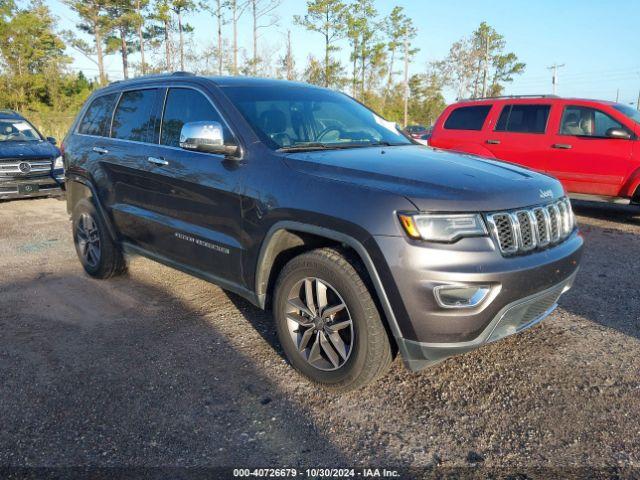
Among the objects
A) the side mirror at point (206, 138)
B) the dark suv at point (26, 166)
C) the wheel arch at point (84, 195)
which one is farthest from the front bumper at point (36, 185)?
the side mirror at point (206, 138)

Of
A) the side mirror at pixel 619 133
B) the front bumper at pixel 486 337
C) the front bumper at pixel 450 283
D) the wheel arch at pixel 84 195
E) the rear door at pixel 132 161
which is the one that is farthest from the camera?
the side mirror at pixel 619 133

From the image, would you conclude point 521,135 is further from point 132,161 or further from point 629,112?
point 132,161

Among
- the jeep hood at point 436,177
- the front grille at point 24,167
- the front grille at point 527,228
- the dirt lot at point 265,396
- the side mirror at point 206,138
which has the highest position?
the side mirror at point 206,138

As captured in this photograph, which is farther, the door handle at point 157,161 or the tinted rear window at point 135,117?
the tinted rear window at point 135,117

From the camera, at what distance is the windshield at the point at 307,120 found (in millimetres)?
3342

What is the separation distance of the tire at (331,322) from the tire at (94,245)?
7.80 ft

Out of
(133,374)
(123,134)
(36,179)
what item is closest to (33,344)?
(133,374)

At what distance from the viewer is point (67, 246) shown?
20.7 feet

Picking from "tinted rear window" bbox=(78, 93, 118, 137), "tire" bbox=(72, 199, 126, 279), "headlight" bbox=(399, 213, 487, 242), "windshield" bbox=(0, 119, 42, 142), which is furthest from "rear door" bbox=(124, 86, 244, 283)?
"windshield" bbox=(0, 119, 42, 142)

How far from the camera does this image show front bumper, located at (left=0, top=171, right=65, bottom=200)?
8.82 m

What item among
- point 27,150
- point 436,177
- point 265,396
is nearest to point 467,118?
point 436,177

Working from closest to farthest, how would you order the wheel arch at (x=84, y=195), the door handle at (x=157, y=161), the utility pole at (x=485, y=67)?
1. the door handle at (x=157, y=161)
2. the wheel arch at (x=84, y=195)
3. the utility pole at (x=485, y=67)

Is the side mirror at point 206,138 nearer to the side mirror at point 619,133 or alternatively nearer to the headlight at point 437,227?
the headlight at point 437,227

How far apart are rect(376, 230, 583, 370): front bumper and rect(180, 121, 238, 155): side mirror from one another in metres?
1.29
